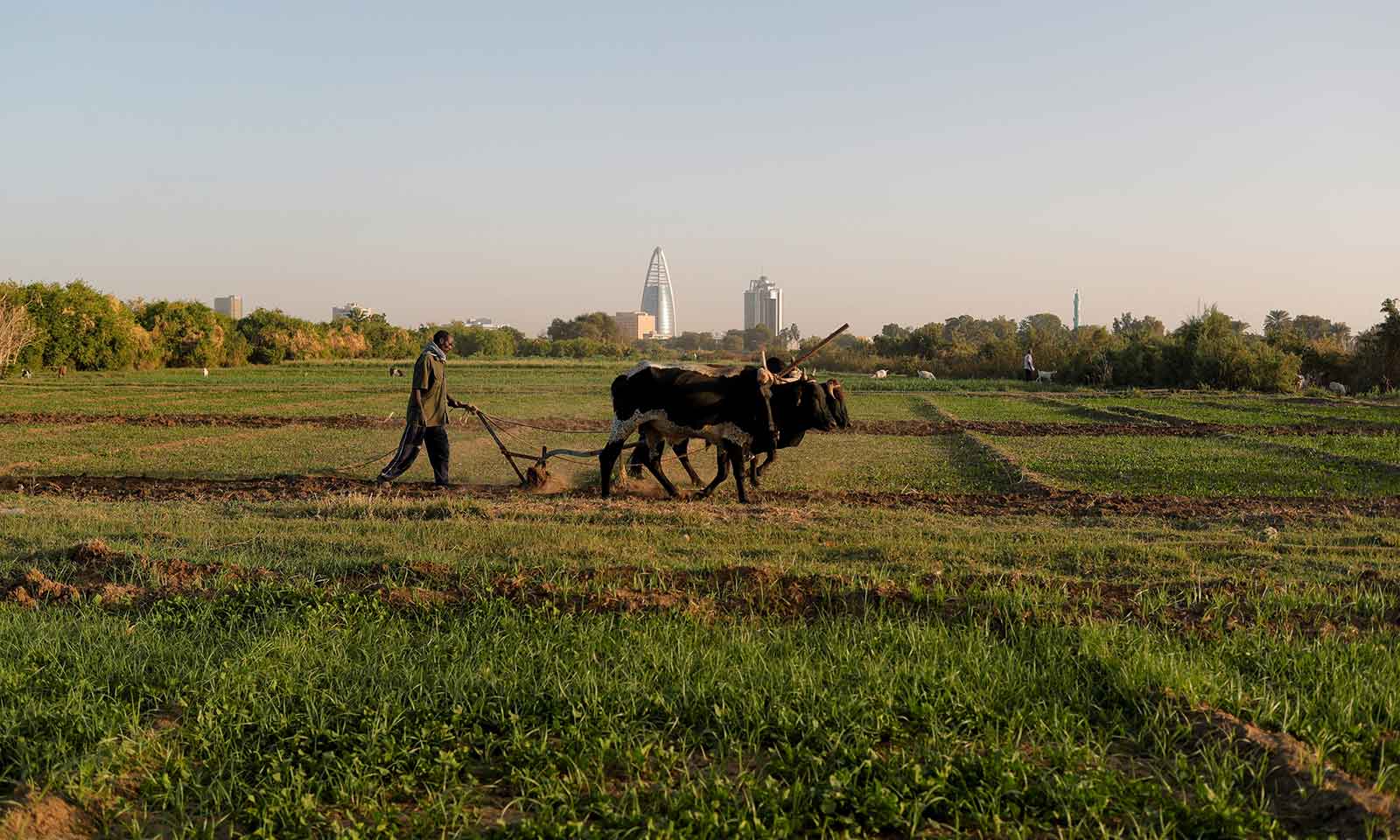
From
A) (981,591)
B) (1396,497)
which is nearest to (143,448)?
(981,591)

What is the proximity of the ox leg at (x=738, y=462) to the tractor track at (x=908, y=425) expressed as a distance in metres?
9.92

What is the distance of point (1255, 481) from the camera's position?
560 inches

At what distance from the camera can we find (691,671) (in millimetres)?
4988

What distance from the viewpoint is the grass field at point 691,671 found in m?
3.79

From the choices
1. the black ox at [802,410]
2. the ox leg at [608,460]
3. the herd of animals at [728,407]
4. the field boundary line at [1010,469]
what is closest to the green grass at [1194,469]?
the field boundary line at [1010,469]

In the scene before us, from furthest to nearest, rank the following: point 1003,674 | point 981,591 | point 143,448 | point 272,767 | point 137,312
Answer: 1. point 137,312
2. point 143,448
3. point 981,591
4. point 1003,674
5. point 272,767

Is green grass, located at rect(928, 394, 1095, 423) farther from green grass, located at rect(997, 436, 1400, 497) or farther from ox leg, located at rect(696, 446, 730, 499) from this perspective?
ox leg, located at rect(696, 446, 730, 499)

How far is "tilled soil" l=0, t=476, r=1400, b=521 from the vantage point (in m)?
11.5

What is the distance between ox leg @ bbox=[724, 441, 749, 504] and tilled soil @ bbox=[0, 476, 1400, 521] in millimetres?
206

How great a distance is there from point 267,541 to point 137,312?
62.6 metres

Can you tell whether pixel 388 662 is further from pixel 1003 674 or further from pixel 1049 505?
pixel 1049 505

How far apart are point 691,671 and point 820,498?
7943 millimetres

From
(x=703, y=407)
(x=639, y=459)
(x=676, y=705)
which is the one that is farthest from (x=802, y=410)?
(x=676, y=705)

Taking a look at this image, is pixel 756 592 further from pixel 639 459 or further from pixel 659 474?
pixel 639 459
